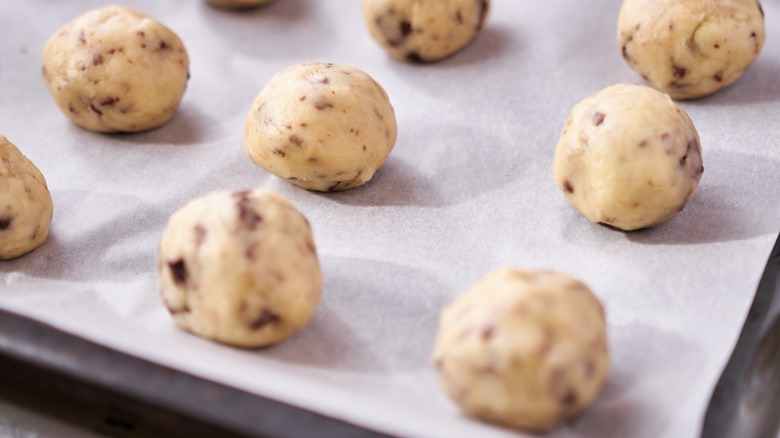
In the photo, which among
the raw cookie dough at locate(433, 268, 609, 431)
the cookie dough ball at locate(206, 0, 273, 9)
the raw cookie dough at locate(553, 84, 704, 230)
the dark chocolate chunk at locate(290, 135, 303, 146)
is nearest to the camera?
the raw cookie dough at locate(433, 268, 609, 431)

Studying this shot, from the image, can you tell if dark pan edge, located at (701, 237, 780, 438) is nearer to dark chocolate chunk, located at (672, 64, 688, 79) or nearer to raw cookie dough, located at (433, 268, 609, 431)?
raw cookie dough, located at (433, 268, 609, 431)

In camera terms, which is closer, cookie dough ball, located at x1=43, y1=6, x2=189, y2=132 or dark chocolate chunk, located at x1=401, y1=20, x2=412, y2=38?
cookie dough ball, located at x1=43, y1=6, x2=189, y2=132

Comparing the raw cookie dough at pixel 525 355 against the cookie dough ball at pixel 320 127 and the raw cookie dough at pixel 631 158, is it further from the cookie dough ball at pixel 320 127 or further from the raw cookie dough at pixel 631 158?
the cookie dough ball at pixel 320 127

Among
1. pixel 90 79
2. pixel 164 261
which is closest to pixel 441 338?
pixel 164 261

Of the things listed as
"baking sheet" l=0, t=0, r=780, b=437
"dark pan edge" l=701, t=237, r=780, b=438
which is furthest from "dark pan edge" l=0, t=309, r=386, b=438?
"dark pan edge" l=701, t=237, r=780, b=438

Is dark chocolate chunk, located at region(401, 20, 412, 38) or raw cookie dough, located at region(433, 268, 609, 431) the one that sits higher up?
raw cookie dough, located at region(433, 268, 609, 431)

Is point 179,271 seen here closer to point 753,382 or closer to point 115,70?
point 115,70
